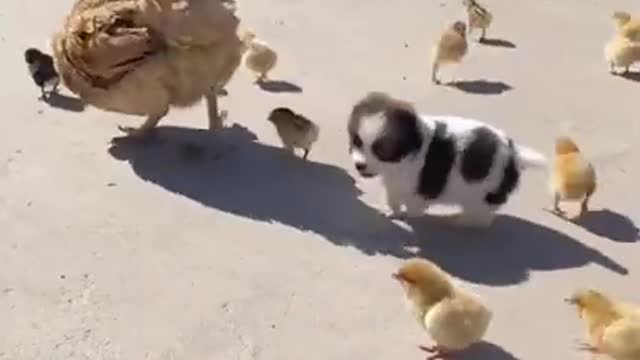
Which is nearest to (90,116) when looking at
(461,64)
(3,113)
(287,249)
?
(3,113)

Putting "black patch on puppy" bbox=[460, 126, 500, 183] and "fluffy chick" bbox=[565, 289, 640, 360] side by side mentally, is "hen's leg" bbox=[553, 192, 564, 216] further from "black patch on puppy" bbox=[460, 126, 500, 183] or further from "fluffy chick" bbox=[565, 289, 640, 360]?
"fluffy chick" bbox=[565, 289, 640, 360]

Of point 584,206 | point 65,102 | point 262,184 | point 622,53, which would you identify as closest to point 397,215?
point 262,184

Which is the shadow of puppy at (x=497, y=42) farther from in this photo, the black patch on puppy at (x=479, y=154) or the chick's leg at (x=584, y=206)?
the black patch on puppy at (x=479, y=154)

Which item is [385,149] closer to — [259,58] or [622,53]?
[259,58]

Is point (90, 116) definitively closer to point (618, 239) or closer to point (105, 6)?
point (105, 6)

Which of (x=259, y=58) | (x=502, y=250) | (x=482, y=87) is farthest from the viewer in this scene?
(x=482, y=87)
